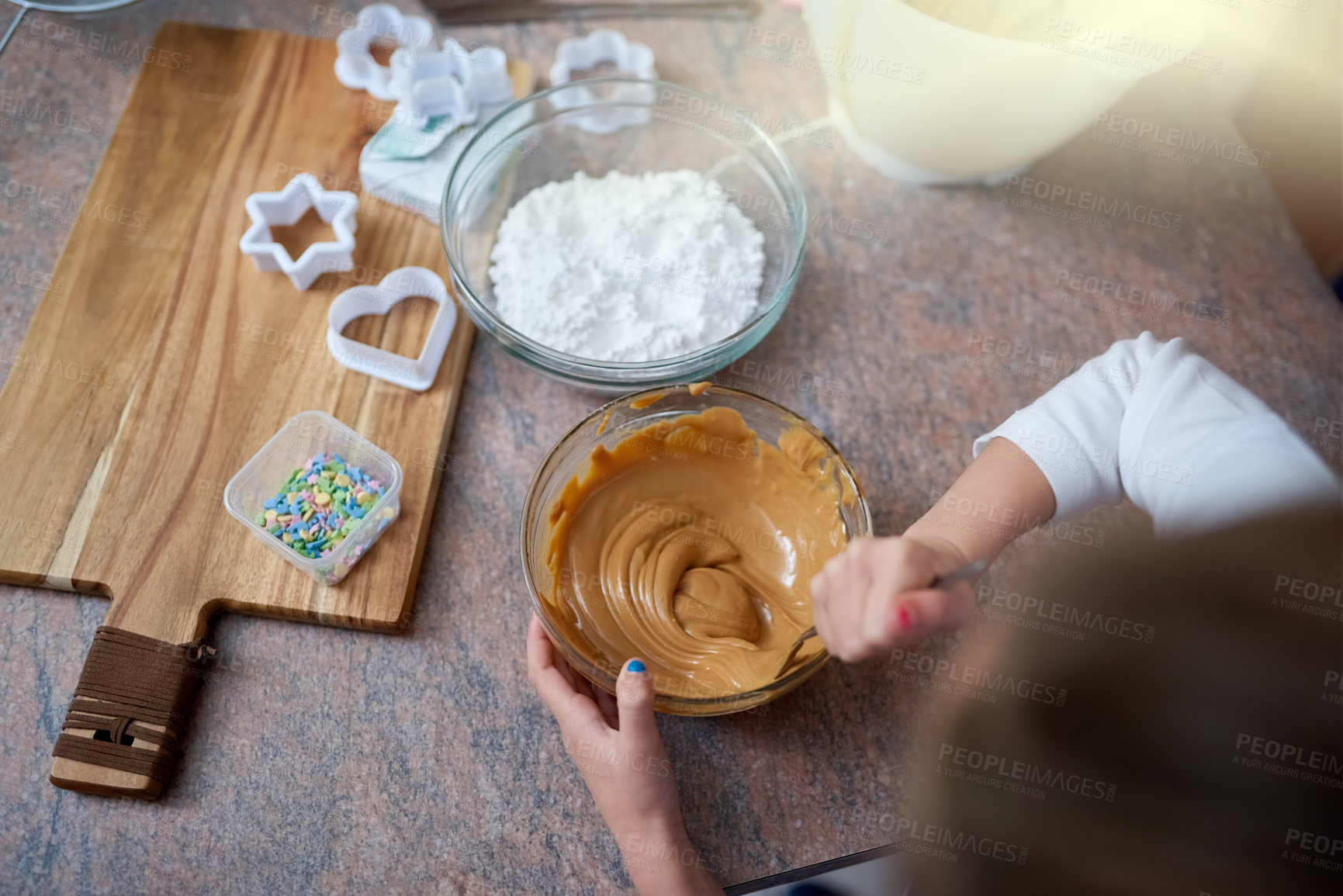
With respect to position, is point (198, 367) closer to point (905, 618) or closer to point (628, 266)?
point (628, 266)

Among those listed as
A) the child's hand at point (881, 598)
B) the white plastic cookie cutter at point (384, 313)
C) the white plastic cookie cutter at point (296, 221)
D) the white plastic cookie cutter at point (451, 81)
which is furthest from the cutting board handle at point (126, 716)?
the white plastic cookie cutter at point (451, 81)

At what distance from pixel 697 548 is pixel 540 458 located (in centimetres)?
25

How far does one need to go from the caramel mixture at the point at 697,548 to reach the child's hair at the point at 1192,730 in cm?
35

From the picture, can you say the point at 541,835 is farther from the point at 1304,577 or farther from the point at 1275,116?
the point at 1275,116

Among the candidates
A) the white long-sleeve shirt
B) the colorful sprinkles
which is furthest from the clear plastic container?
the white long-sleeve shirt

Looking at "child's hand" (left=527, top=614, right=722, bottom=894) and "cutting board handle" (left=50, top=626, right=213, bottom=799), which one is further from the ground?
"child's hand" (left=527, top=614, right=722, bottom=894)

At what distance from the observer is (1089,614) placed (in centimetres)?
54

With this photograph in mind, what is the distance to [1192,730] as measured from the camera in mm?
520

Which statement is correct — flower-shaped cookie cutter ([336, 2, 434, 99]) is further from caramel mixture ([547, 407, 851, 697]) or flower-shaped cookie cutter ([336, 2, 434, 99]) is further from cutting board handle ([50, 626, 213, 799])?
cutting board handle ([50, 626, 213, 799])

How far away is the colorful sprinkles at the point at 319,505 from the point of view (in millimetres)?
970

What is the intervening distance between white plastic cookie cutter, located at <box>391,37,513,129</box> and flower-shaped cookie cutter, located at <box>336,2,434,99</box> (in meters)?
0.03

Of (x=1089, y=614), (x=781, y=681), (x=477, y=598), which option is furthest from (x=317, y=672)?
(x=1089, y=614)

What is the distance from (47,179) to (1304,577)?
5.01ft

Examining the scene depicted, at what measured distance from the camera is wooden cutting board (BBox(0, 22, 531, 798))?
0.97m
